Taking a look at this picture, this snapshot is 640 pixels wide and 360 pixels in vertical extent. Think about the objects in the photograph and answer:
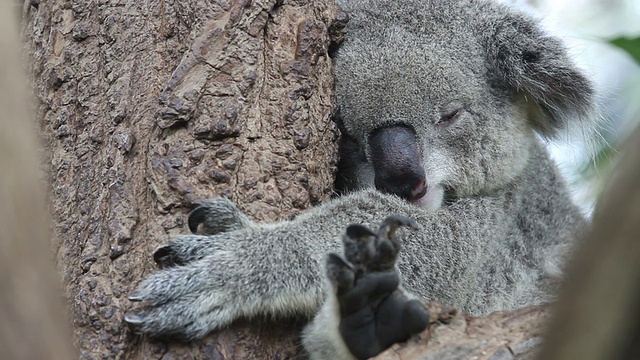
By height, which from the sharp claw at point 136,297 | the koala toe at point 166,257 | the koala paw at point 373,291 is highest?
the koala toe at point 166,257

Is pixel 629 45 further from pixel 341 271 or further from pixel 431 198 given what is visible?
pixel 341 271

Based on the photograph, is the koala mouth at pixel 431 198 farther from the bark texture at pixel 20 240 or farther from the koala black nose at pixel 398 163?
the bark texture at pixel 20 240

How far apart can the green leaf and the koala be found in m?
0.24

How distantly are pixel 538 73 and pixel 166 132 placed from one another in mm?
1884

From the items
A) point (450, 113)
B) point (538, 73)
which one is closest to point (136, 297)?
point (450, 113)

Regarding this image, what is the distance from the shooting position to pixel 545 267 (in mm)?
3664

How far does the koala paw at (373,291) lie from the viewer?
7.31 ft

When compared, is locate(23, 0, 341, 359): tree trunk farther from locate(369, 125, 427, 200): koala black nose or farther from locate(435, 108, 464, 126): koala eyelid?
locate(435, 108, 464, 126): koala eyelid

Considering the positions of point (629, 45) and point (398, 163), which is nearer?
point (398, 163)

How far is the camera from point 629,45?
3.78 m

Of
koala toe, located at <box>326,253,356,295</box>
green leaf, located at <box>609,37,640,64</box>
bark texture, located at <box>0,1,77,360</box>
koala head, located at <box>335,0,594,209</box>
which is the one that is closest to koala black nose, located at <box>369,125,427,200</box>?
koala head, located at <box>335,0,594,209</box>

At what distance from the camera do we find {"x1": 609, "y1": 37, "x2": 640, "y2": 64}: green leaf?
3752 millimetres

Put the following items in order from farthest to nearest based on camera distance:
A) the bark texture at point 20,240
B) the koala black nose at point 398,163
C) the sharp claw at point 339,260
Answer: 1. the koala black nose at point 398,163
2. the sharp claw at point 339,260
3. the bark texture at point 20,240

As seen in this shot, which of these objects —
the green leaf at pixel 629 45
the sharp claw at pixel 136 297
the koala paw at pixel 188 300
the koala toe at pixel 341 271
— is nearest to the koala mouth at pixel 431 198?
the koala paw at pixel 188 300
